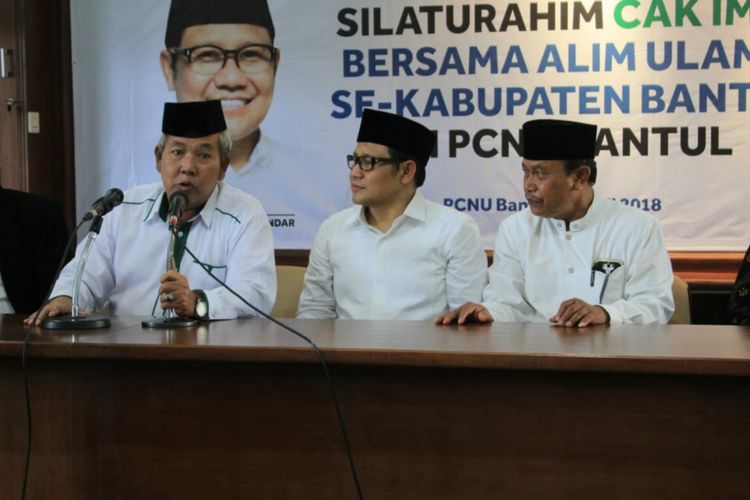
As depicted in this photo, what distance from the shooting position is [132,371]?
73.9 inches

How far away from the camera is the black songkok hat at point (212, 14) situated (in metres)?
4.12

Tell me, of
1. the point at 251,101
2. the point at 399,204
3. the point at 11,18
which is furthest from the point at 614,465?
the point at 11,18

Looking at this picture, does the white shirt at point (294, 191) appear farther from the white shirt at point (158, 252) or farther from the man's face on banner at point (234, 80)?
the white shirt at point (158, 252)

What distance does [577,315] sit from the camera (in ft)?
7.41

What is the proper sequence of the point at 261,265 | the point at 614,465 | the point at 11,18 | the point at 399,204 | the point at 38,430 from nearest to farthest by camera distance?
the point at 614,465 → the point at 38,430 → the point at 261,265 → the point at 399,204 → the point at 11,18

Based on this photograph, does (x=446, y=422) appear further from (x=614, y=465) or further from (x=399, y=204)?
(x=399, y=204)

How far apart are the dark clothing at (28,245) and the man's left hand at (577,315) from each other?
1.77 m

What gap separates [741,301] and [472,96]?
1622mm

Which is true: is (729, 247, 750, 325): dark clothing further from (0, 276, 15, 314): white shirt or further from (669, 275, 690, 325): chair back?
(0, 276, 15, 314): white shirt

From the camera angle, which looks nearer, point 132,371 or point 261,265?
point 132,371

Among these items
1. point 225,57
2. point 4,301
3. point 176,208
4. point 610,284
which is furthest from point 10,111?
point 610,284

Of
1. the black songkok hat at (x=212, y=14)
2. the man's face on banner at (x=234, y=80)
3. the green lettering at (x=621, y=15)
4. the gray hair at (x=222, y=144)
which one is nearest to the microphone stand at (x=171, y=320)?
the gray hair at (x=222, y=144)

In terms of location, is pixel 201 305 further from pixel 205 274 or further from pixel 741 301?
pixel 741 301

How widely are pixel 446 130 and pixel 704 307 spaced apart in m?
1.40
